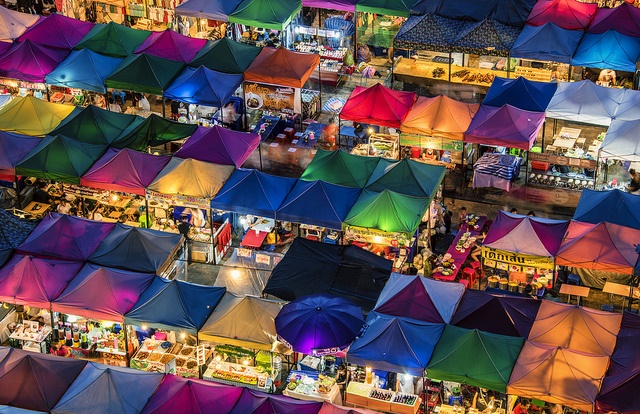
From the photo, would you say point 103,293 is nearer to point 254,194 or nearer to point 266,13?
point 254,194

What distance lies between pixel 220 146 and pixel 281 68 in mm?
5531

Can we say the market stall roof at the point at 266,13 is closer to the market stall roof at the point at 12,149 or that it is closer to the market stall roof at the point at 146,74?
the market stall roof at the point at 146,74

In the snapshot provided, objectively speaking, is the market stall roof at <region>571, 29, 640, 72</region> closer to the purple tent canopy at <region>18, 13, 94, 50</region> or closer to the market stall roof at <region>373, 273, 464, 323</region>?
the market stall roof at <region>373, 273, 464, 323</region>

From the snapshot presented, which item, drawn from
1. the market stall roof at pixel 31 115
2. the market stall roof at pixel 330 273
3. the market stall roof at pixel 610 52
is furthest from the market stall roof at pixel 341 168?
the market stall roof at pixel 610 52

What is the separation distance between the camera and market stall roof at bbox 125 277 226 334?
32812mm

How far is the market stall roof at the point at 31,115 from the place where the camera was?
41438 millimetres

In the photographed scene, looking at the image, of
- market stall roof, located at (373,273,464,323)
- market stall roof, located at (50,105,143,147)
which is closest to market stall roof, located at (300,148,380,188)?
market stall roof, located at (373,273,464,323)

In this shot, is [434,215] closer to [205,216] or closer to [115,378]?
[205,216]

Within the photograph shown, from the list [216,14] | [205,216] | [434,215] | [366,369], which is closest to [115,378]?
[366,369]

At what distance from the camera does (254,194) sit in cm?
3784

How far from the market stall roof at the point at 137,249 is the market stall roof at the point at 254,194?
2561mm

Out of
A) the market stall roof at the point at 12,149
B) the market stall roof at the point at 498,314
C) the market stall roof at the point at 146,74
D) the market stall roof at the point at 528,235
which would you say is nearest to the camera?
the market stall roof at the point at 498,314

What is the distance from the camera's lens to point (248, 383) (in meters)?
32.7

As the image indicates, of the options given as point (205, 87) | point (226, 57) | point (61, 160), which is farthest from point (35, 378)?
point (226, 57)
